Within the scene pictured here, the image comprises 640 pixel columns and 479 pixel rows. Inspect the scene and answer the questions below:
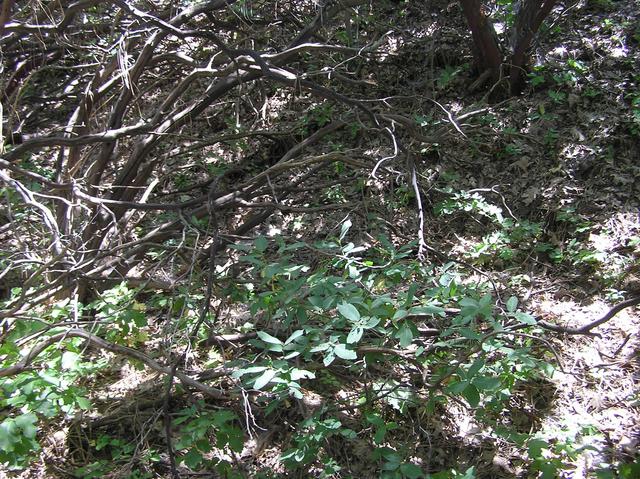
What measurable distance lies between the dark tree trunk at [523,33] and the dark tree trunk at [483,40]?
0.15 metres

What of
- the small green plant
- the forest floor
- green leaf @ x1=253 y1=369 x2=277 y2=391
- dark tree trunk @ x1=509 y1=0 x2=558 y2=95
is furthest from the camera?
the small green plant

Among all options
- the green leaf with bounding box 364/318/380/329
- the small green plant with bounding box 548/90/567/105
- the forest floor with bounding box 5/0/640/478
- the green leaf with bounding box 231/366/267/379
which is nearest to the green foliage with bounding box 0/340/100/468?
the forest floor with bounding box 5/0/640/478

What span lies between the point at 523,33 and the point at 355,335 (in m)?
3.82

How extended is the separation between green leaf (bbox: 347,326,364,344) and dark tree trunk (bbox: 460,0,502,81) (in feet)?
12.2

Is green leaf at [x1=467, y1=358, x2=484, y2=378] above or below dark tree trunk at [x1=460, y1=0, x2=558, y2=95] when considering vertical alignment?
below

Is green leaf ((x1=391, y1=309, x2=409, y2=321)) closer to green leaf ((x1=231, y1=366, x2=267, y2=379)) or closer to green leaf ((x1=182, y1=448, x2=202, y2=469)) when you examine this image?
green leaf ((x1=231, y1=366, x2=267, y2=379))

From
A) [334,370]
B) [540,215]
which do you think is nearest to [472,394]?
[334,370]

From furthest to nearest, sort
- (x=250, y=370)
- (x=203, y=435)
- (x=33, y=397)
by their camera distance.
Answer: (x=203, y=435) < (x=33, y=397) < (x=250, y=370)

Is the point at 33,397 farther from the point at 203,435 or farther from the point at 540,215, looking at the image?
the point at 540,215

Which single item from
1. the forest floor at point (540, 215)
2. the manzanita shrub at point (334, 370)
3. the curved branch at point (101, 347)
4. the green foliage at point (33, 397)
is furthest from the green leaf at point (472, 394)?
the green foliage at point (33, 397)

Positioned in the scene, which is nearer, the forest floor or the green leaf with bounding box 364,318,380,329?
the green leaf with bounding box 364,318,380,329

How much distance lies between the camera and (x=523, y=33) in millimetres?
5031

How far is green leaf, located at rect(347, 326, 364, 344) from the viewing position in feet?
7.87

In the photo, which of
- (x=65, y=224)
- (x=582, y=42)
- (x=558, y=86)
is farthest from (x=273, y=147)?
(x=582, y=42)
